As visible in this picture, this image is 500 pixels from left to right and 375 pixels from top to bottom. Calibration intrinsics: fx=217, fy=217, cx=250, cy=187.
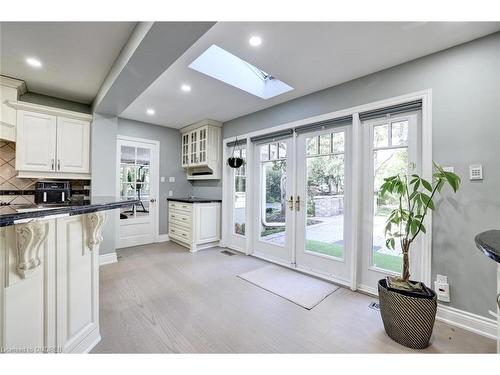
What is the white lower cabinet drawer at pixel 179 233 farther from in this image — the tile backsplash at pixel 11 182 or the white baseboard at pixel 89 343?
the white baseboard at pixel 89 343

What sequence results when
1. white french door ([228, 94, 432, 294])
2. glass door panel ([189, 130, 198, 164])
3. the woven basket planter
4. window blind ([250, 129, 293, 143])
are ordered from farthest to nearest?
glass door panel ([189, 130, 198, 164]), window blind ([250, 129, 293, 143]), white french door ([228, 94, 432, 294]), the woven basket planter

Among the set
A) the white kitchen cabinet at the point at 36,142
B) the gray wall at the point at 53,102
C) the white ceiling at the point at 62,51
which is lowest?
the white kitchen cabinet at the point at 36,142

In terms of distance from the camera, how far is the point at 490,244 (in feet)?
2.88

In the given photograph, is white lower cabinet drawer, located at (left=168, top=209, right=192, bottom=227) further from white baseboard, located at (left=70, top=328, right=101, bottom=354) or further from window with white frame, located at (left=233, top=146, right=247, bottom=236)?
white baseboard, located at (left=70, top=328, right=101, bottom=354)

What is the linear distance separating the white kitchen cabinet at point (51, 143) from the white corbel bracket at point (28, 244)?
2471 mm

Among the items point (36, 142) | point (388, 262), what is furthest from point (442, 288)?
point (36, 142)

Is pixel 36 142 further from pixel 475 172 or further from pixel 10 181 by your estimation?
pixel 475 172

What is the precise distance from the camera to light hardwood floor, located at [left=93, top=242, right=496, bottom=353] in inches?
63.2

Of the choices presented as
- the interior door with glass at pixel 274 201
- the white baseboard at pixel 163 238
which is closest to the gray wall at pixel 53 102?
the white baseboard at pixel 163 238

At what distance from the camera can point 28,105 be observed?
9.09ft

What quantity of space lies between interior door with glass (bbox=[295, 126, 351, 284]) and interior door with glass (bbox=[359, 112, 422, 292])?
0.22m

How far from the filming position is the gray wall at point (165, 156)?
4.29 metres

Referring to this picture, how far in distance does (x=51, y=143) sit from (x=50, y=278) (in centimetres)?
256

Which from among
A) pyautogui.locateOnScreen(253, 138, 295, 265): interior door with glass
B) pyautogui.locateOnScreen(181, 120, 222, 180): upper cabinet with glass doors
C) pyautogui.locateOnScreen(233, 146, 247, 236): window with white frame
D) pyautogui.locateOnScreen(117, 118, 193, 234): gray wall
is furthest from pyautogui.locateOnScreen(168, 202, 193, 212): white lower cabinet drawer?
pyautogui.locateOnScreen(253, 138, 295, 265): interior door with glass
